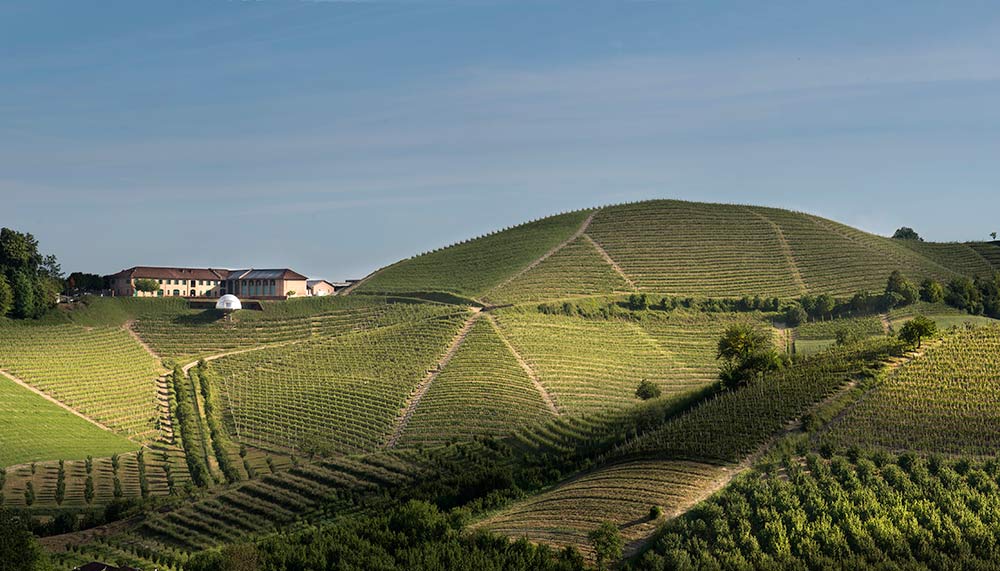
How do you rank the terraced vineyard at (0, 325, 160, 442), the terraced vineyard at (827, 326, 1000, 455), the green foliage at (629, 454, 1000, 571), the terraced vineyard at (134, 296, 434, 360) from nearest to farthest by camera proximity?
1. the green foliage at (629, 454, 1000, 571)
2. the terraced vineyard at (827, 326, 1000, 455)
3. the terraced vineyard at (0, 325, 160, 442)
4. the terraced vineyard at (134, 296, 434, 360)

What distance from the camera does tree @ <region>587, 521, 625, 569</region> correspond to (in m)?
43.0

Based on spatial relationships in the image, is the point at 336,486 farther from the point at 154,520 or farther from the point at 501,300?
the point at 501,300

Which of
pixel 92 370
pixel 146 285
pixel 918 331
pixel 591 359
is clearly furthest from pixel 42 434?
pixel 918 331

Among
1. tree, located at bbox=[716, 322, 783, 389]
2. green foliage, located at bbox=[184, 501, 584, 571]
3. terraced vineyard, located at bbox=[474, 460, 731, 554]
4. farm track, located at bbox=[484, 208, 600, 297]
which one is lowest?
green foliage, located at bbox=[184, 501, 584, 571]

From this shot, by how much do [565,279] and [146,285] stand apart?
50.3 metres

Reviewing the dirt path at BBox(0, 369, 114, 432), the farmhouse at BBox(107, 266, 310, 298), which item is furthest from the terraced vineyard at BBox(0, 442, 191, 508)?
the farmhouse at BBox(107, 266, 310, 298)

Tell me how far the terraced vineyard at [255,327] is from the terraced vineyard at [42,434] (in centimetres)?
1928

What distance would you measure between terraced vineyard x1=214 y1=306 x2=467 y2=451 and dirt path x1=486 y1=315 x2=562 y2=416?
3.65 m

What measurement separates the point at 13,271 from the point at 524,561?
7665 centimetres

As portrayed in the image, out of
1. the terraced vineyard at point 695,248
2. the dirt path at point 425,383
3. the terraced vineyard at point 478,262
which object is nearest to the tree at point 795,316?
the terraced vineyard at point 695,248

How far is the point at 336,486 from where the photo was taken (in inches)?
2414

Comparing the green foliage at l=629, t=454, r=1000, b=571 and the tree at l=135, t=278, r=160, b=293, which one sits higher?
the tree at l=135, t=278, r=160, b=293

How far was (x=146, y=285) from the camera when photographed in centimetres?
12306

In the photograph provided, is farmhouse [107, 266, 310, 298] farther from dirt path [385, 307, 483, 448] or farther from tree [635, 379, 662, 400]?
tree [635, 379, 662, 400]
